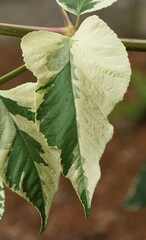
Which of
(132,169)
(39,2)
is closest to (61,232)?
(132,169)

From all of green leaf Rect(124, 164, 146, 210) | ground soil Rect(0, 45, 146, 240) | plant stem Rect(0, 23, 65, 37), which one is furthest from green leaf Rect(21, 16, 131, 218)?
ground soil Rect(0, 45, 146, 240)

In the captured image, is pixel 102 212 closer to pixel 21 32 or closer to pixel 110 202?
pixel 110 202

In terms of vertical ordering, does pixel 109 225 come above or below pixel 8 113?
below

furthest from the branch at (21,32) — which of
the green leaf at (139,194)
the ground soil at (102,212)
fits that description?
the ground soil at (102,212)

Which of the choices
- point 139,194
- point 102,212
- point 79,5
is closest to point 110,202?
point 102,212

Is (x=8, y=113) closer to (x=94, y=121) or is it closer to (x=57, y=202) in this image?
(x=94, y=121)

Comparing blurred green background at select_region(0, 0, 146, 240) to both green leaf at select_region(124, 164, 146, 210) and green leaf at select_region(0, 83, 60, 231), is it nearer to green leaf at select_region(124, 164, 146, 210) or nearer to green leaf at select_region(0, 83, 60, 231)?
green leaf at select_region(124, 164, 146, 210)
